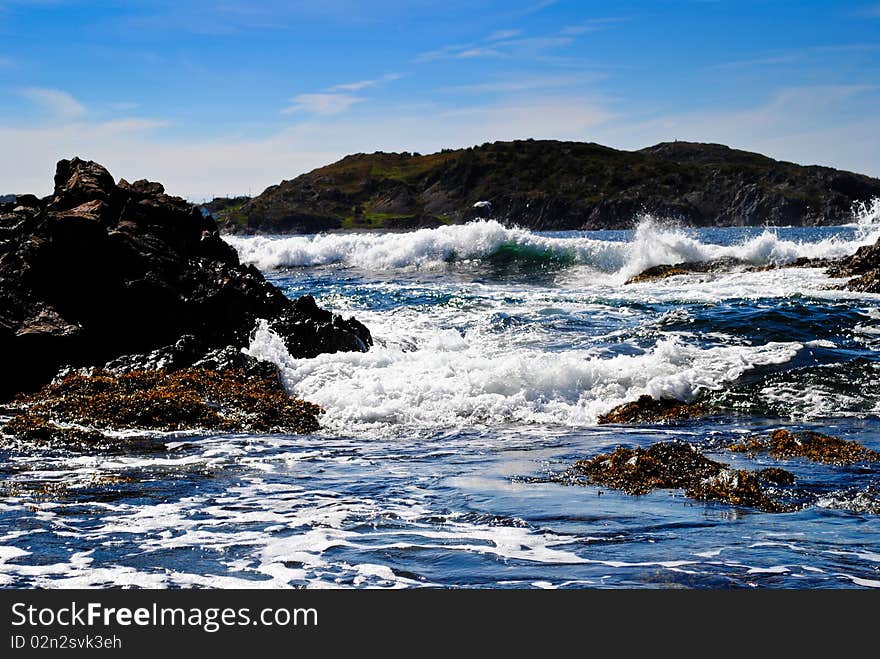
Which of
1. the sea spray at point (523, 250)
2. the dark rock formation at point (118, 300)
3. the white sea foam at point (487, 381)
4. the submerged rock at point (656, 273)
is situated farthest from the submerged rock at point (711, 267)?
the dark rock formation at point (118, 300)

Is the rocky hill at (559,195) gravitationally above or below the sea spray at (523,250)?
above

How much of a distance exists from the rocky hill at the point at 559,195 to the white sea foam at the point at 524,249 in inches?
4130

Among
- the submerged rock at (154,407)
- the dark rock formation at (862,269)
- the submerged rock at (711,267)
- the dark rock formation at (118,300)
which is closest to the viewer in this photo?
the submerged rock at (154,407)

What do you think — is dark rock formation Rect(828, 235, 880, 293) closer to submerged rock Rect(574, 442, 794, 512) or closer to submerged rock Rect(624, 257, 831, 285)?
submerged rock Rect(624, 257, 831, 285)

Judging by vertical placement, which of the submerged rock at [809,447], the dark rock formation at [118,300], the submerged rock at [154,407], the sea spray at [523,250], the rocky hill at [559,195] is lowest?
the submerged rock at [809,447]

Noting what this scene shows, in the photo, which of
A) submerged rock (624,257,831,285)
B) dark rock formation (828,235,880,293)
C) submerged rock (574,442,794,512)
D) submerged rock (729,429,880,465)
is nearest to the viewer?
submerged rock (574,442,794,512)

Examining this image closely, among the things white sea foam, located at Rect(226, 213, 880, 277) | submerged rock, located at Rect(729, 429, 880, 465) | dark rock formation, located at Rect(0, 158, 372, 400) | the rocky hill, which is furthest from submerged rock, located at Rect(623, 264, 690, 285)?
the rocky hill

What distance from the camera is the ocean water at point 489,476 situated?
6.52 meters

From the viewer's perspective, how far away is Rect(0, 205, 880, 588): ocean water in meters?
6.52

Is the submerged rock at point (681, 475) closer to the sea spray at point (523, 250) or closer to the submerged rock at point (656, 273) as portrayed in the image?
the submerged rock at point (656, 273)

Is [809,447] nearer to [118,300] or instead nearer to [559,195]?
[118,300]

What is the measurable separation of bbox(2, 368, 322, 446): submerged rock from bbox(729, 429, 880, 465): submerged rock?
6.33 metres

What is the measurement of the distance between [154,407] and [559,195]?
157 m

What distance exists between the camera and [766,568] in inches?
246
